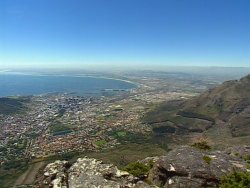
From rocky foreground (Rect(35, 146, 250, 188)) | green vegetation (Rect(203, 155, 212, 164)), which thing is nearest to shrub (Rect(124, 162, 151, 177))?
rocky foreground (Rect(35, 146, 250, 188))

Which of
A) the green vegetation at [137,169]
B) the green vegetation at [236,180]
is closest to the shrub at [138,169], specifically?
the green vegetation at [137,169]

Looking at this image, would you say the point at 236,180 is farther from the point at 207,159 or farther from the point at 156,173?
the point at 156,173

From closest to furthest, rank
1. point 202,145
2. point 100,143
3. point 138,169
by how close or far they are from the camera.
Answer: point 138,169, point 202,145, point 100,143

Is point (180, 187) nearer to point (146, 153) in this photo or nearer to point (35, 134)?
point (146, 153)

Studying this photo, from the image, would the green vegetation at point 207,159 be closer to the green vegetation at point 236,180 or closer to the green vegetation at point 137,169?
the green vegetation at point 236,180

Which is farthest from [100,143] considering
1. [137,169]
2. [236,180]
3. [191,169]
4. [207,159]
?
[236,180]

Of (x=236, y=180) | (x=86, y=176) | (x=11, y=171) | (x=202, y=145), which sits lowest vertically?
(x=11, y=171)

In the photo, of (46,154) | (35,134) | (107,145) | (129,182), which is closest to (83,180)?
(129,182)

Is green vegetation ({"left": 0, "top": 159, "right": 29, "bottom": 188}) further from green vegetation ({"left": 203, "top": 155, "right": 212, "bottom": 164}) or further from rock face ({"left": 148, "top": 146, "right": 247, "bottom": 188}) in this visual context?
green vegetation ({"left": 203, "top": 155, "right": 212, "bottom": 164})
